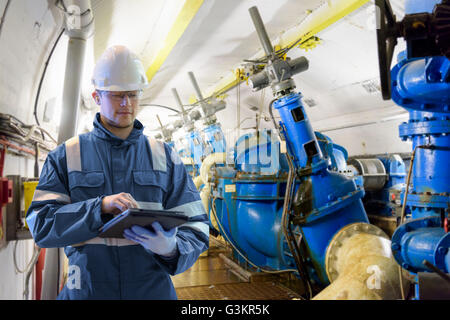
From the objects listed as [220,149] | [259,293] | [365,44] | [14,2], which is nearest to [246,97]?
[220,149]

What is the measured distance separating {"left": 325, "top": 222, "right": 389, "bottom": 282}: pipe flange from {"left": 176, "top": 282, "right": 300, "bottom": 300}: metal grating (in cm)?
53

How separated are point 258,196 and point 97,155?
2875 mm

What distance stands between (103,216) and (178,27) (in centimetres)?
390

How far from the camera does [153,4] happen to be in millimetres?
4672

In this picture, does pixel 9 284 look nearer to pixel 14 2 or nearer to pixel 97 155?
pixel 97 155

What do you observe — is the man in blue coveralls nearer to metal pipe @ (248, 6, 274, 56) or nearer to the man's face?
the man's face

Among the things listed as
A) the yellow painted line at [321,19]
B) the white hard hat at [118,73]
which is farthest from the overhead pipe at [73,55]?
the yellow painted line at [321,19]

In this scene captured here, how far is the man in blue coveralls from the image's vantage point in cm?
136

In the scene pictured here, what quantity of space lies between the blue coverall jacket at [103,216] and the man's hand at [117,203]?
0.03 metres

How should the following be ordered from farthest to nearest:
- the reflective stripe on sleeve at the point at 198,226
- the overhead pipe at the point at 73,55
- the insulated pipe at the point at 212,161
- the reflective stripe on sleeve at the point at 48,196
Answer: the insulated pipe at the point at 212,161
the overhead pipe at the point at 73,55
the reflective stripe on sleeve at the point at 198,226
the reflective stripe on sleeve at the point at 48,196

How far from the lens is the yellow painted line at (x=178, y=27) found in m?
4.18

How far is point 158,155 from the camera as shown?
169cm

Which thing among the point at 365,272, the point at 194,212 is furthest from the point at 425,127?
the point at 194,212

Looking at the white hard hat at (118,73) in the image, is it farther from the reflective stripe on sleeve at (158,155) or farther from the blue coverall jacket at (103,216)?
the reflective stripe on sleeve at (158,155)
